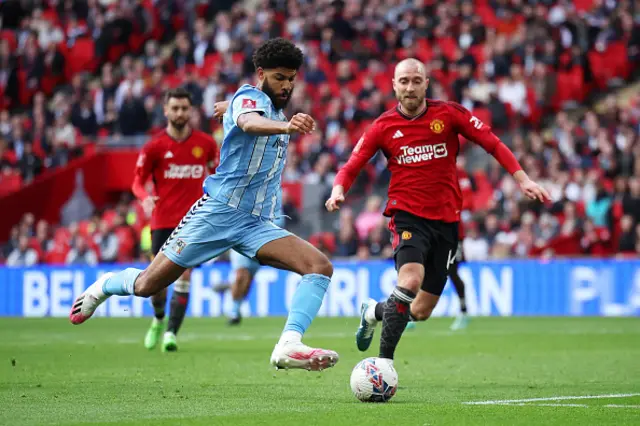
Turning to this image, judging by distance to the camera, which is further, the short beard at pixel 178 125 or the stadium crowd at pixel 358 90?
the stadium crowd at pixel 358 90

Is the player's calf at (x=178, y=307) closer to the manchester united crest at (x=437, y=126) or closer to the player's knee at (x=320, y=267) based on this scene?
the manchester united crest at (x=437, y=126)

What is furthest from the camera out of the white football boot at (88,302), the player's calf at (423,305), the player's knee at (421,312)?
the player's knee at (421,312)

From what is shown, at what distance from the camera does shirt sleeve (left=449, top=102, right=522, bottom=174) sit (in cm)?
855

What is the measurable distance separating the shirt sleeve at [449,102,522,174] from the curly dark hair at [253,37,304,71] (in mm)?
1558

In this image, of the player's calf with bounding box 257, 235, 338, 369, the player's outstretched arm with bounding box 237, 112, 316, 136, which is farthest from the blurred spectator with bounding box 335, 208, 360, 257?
the player's outstretched arm with bounding box 237, 112, 316, 136

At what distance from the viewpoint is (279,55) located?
7.96 metres

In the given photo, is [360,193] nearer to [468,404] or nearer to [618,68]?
[618,68]

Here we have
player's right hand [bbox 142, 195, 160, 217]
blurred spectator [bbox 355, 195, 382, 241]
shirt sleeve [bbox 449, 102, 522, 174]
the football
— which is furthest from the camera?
blurred spectator [bbox 355, 195, 382, 241]

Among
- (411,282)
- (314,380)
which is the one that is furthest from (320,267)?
(314,380)

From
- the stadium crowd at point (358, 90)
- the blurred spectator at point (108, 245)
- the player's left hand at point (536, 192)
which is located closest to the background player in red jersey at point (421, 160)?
the player's left hand at point (536, 192)

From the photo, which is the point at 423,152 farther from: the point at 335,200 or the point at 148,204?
the point at 148,204

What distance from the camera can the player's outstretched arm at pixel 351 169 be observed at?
8.21 m

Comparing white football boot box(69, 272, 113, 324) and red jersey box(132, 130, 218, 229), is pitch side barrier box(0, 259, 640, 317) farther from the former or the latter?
white football boot box(69, 272, 113, 324)

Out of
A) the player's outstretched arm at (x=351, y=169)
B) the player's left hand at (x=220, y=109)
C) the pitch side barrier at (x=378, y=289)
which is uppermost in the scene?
the player's left hand at (x=220, y=109)
